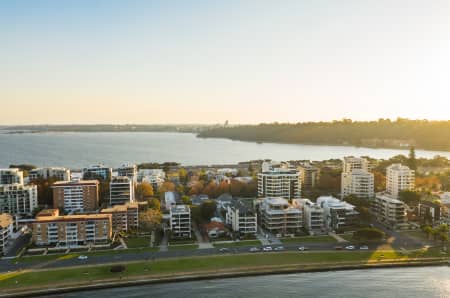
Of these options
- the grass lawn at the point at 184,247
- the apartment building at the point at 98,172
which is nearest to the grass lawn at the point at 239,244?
the grass lawn at the point at 184,247

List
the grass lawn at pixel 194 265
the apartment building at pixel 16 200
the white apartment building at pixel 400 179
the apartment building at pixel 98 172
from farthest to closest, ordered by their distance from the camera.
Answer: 1. the apartment building at pixel 98 172
2. the white apartment building at pixel 400 179
3. the apartment building at pixel 16 200
4. the grass lawn at pixel 194 265

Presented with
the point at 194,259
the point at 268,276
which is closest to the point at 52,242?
the point at 194,259

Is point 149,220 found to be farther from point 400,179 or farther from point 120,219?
point 400,179

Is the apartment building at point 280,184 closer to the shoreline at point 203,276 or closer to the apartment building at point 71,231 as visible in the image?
the shoreline at point 203,276

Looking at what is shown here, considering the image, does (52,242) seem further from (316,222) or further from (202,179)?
(202,179)

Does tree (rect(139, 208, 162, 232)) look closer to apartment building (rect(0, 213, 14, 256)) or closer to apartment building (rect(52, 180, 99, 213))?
apartment building (rect(52, 180, 99, 213))

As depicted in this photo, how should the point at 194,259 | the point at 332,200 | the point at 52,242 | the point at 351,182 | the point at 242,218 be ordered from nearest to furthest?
the point at 194,259, the point at 52,242, the point at 242,218, the point at 332,200, the point at 351,182

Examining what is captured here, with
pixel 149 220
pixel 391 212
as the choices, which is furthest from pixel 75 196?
pixel 391 212
